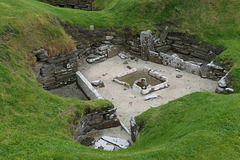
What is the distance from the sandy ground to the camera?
12.1m

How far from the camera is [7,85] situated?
346 inches

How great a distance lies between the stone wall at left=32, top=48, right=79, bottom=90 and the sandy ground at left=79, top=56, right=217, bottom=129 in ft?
3.75

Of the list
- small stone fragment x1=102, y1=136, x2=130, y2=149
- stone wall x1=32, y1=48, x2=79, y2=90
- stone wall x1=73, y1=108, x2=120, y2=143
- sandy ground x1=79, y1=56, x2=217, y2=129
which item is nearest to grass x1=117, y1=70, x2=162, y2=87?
sandy ground x1=79, y1=56, x2=217, y2=129

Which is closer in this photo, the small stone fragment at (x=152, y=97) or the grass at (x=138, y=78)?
the small stone fragment at (x=152, y=97)

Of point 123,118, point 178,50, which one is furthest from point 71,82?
point 178,50

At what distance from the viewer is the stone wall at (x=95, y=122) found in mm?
9602

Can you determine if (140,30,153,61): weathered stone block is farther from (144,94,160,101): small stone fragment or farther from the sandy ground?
(144,94,160,101): small stone fragment

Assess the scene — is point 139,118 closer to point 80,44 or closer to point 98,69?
point 98,69

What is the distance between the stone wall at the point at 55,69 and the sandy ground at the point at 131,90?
114 cm

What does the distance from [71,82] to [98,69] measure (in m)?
2.22

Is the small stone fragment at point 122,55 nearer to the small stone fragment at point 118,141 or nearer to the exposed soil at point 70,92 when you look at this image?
the exposed soil at point 70,92

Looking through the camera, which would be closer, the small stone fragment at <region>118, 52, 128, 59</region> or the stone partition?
the stone partition

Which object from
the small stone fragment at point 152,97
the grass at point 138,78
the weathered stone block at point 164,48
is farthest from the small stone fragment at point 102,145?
the weathered stone block at point 164,48

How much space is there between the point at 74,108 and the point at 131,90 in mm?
4937
